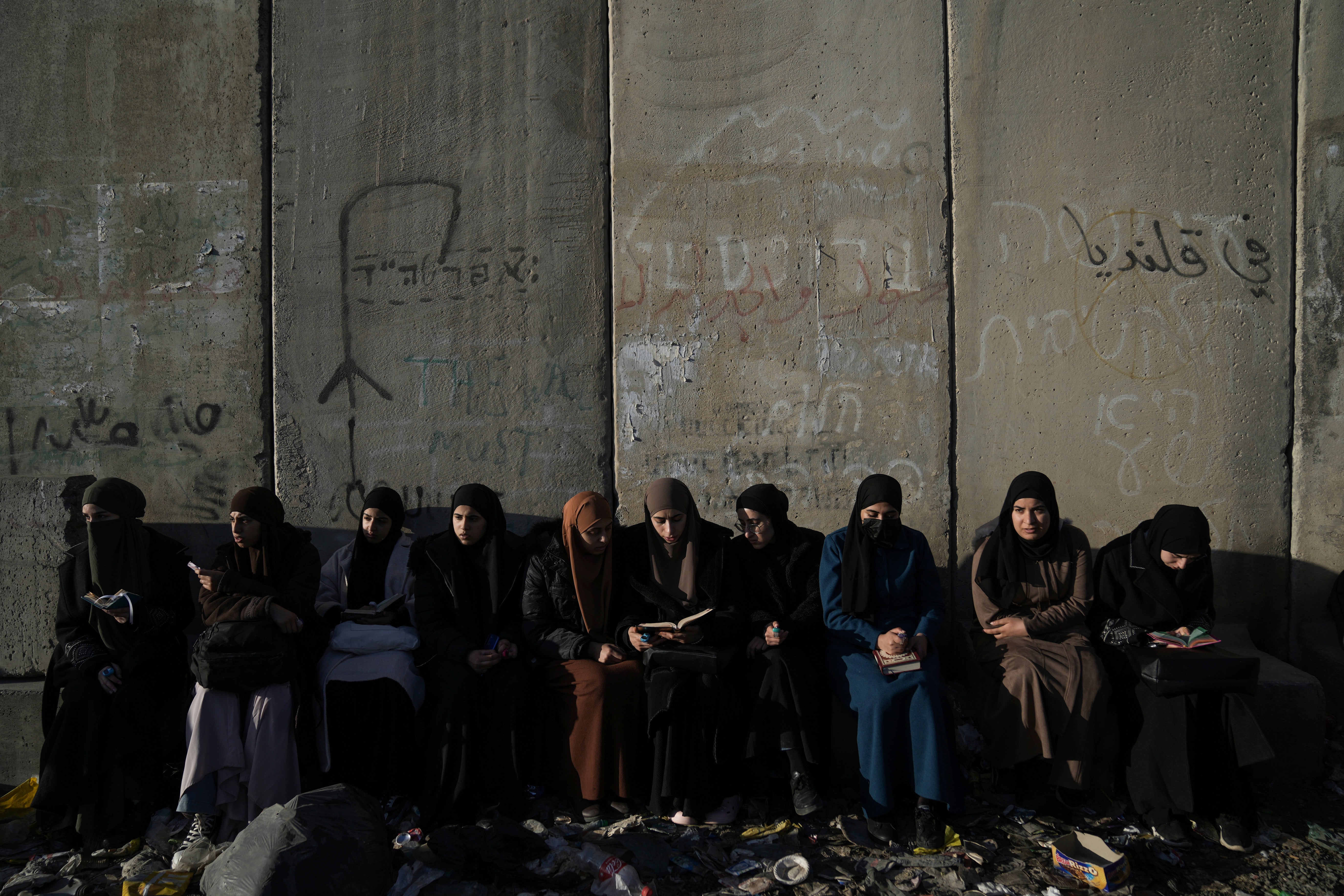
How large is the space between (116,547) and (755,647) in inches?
→ 111

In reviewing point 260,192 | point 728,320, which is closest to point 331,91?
point 260,192

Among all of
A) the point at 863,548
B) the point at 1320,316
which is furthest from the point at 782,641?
the point at 1320,316

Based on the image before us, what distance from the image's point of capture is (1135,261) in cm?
407

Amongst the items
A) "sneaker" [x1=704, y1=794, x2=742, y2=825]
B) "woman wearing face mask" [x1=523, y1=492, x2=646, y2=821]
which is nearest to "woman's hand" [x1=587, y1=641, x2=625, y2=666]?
"woman wearing face mask" [x1=523, y1=492, x2=646, y2=821]

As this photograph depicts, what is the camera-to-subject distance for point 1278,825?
310cm

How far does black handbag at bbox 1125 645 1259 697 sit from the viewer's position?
3.00m

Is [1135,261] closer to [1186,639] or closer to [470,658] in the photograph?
[1186,639]

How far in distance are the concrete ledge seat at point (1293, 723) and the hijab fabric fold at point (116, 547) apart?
4864 mm

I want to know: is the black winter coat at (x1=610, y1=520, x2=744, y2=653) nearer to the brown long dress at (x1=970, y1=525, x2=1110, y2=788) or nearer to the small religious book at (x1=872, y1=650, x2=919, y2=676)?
the small religious book at (x1=872, y1=650, x2=919, y2=676)

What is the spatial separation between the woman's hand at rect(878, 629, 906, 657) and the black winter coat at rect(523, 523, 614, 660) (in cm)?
119

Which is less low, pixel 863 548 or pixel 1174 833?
pixel 863 548

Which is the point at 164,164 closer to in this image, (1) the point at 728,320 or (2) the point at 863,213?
(1) the point at 728,320

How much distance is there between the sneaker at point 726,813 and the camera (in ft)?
10.1

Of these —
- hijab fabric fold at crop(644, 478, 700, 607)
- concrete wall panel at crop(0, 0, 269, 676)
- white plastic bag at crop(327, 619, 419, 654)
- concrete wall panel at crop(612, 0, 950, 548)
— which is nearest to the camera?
white plastic bag at crop(327, 619, 419, 654)
